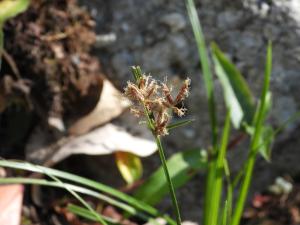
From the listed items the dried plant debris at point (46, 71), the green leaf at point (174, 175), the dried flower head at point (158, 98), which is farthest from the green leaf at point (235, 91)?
the dried flower head at point (158, 98)

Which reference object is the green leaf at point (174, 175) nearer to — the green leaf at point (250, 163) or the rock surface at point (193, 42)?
the rock surface at point (193, 42)

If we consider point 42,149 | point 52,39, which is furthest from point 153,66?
point 42,149

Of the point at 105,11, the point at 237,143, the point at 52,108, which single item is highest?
the point at 105,11

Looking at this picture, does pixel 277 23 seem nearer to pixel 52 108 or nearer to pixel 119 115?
pixel 119 115

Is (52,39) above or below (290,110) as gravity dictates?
above

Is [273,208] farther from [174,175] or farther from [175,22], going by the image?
[175,22]

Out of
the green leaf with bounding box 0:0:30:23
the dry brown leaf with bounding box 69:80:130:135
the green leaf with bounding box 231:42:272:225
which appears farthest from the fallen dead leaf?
the green leaf with bounding box 231:42:272:225
